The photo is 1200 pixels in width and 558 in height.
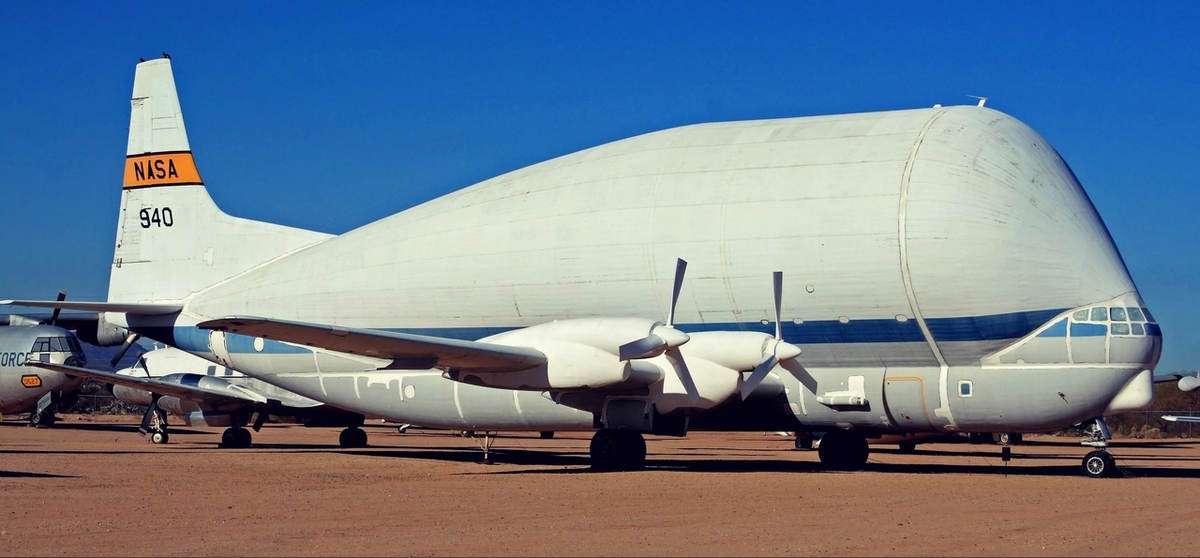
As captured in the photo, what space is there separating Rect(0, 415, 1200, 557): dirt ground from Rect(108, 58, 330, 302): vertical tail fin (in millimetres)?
6035

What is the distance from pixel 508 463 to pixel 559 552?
49.6 ft

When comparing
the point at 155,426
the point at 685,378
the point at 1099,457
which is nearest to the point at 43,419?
the point at 155,426

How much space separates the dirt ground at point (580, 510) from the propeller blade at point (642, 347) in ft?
6.61

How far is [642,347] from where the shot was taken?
19.0 m

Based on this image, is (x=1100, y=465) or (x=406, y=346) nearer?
(x=1100, y=465)

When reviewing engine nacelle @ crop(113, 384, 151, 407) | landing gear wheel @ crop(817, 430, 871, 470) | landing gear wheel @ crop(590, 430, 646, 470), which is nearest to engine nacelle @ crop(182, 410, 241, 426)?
engine nacelle @ crop(113, 384, 151, 407)

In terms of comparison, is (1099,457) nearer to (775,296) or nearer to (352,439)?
(775,296)

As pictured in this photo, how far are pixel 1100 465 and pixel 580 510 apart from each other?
10.4m

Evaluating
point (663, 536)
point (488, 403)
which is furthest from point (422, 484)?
point (663, 536)

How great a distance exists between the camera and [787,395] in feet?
69.2

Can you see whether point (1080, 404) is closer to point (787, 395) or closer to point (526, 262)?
point (787, 395)

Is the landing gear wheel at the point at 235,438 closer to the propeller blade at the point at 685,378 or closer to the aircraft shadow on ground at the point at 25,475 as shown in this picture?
the aircraft shadow on ground at the point at 25,475

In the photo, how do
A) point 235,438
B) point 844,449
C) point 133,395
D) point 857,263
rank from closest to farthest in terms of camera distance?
point 857,263 < point 844,449 < point 235,438 < point 133,395

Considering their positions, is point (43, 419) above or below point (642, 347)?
below
